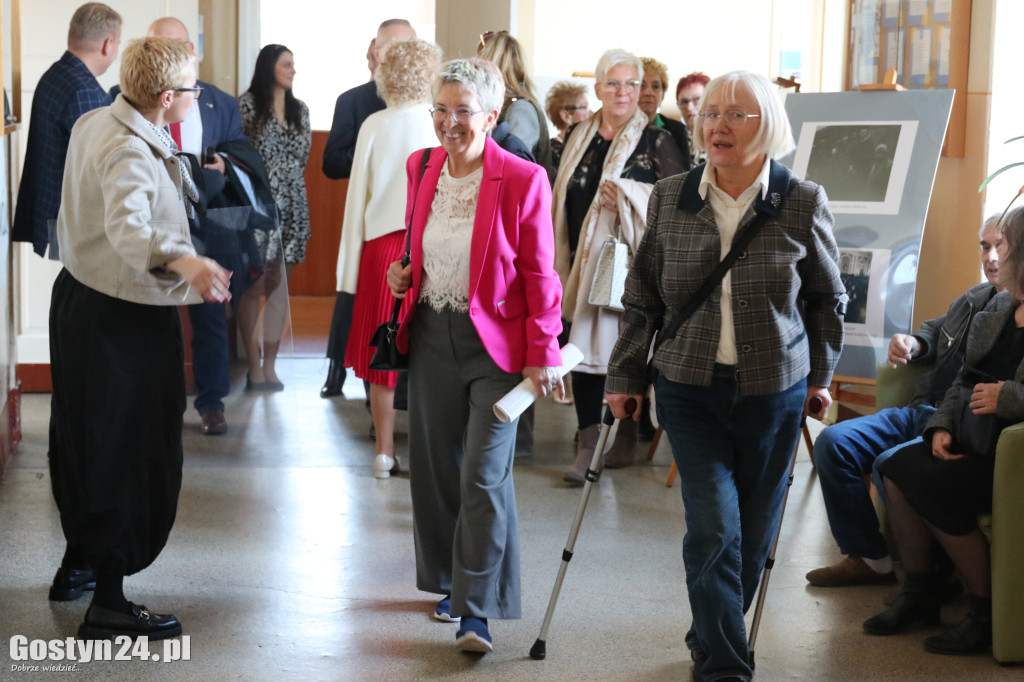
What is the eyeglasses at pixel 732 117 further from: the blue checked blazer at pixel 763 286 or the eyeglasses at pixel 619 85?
the eyeglasses at pixel 619 85

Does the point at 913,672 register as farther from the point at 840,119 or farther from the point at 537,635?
the point at 840,119

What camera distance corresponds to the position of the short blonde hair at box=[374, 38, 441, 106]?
15.6ft

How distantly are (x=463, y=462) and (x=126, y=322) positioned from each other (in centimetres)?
97

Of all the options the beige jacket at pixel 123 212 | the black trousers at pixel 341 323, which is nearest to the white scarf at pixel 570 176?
the black trousers at pixel 341 323

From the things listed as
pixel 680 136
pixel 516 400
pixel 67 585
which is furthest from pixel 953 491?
pixel 67 585

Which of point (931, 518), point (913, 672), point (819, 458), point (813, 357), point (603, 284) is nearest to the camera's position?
point (813, 357)

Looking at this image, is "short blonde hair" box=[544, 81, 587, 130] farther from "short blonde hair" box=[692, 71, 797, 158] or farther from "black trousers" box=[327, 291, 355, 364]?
"short blonde hair" box=[692, 71, 797, 158]

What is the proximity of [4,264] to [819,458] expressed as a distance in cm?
345

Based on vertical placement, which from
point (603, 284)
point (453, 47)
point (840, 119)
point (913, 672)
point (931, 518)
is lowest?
point (913, 672)

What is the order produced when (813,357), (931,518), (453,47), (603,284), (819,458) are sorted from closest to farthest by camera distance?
1. (813,357)
2. (931,518)
3. (819,458)
4. (603,284)
5. (453,47)

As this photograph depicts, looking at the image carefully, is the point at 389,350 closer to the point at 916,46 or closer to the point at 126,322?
the point at 126,322

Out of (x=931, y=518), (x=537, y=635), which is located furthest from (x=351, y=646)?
(x=931, y=518)

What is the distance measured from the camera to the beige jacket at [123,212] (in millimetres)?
2844

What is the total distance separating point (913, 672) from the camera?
10.4 feet
